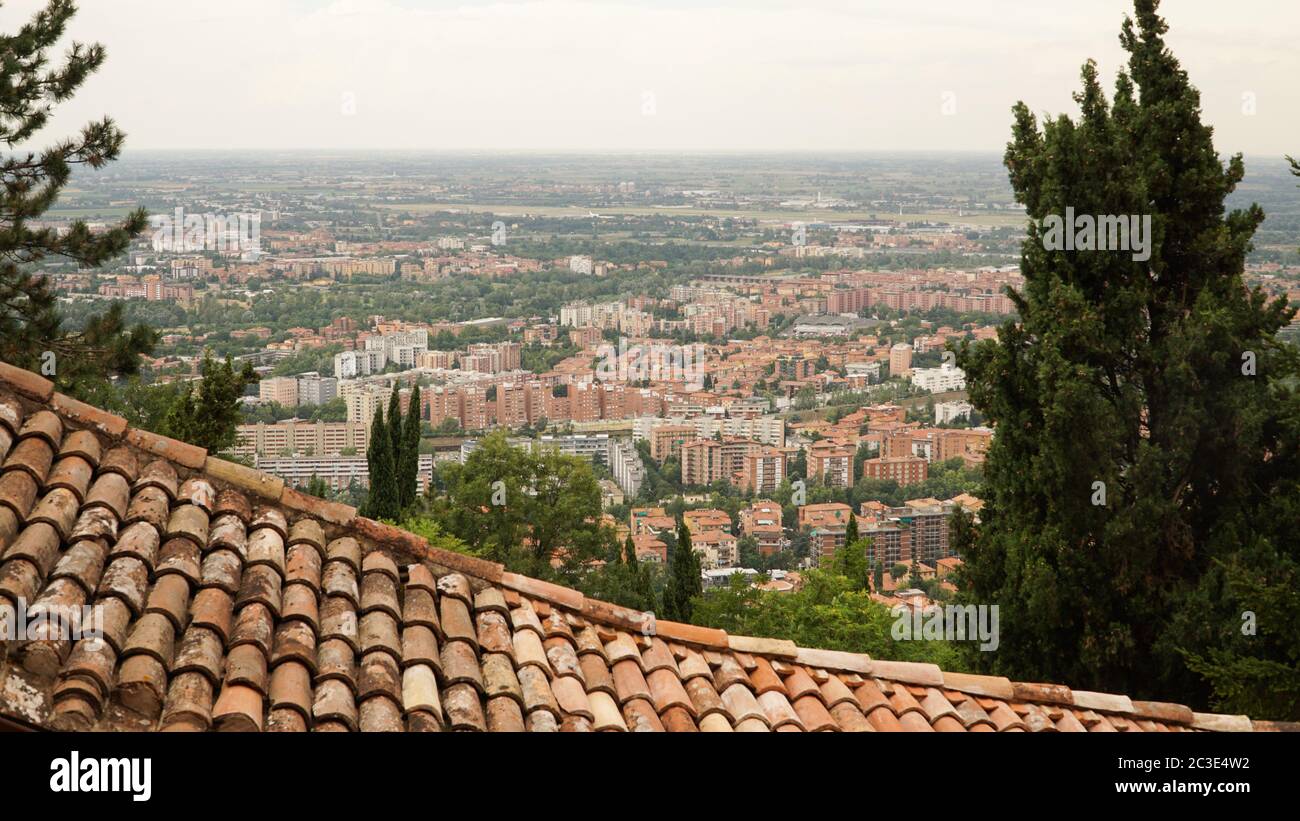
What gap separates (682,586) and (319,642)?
46.8ft

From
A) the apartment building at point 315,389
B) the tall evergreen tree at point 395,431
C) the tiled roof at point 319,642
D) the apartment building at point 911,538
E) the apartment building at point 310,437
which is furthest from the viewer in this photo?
the apartment building at point 315,389

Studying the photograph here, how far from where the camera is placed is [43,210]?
39.3 ft

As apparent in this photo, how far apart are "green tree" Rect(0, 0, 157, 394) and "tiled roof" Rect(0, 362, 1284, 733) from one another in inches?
325

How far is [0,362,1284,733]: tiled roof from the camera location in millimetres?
2945

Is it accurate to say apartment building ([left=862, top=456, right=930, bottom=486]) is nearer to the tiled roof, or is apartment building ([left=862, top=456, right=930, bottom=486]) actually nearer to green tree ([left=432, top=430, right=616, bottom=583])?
green tree ([left=432, top=430, right=616, bottom=583])

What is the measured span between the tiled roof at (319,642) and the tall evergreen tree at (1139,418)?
4633mm

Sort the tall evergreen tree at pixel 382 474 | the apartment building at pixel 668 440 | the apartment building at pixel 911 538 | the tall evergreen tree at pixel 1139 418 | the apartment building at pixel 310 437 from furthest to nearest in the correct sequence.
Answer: the apartment building at pixel 668 440
the apartment building at pixel 310 437
the apartment building at pixel 911 538
the tall evergreen tree at pixel 382 474
the tall evergreen tree at pixel 1139 418

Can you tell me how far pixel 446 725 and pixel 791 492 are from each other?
3242cm

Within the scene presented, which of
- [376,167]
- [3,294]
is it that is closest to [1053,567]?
[3,294]

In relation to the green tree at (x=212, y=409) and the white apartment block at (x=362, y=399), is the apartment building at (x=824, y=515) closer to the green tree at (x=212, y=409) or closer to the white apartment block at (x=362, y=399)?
the white apartment block at (x=362, y=399)

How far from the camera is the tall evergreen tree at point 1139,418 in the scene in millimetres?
8812

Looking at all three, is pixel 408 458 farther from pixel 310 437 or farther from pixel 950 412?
pixel 950 412

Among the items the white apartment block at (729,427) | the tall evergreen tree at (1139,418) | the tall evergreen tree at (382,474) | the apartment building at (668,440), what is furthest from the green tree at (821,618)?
the white apartment block at (729,427)
